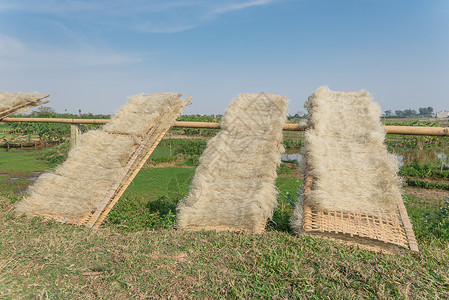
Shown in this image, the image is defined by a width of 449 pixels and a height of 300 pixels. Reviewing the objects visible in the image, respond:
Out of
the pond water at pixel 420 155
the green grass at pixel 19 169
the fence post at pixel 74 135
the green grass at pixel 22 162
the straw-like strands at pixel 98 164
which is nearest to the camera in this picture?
the straw-like strands at pixel 98 164

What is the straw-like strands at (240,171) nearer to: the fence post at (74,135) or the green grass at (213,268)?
the green grass at (213,268)

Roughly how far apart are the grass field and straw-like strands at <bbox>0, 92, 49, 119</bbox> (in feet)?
11.9

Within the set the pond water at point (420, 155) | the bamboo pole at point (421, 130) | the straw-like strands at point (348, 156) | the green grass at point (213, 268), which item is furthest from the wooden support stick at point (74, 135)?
the pond water at point (420, 155)

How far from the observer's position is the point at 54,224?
425 centimetres

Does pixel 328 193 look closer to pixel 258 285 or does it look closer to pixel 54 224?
pixel 258 285

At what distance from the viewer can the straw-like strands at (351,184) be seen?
3277mm

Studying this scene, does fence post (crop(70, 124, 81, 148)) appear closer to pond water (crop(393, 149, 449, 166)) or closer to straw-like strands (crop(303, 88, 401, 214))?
straw-like strands (crop(303, 88, 401, 214))

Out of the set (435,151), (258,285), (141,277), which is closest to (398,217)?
(258,285)

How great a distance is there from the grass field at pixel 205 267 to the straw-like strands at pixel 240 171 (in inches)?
9.9

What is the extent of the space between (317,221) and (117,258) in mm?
2082

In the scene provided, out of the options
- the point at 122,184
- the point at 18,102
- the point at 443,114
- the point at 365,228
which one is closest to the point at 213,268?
the point at 365,228

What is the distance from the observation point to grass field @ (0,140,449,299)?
2381 mm

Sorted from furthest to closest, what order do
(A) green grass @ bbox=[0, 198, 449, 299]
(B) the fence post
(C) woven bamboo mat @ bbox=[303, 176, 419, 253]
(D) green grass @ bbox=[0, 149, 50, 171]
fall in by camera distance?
(D) green grass @ bbox=[0, 149, 50, 171] → (B) the fence post → (C) woven bamboo mat @ bbox=[303, 176, 419, 253] → (A) green grass @ bbox=[0, 198, 449, 299]

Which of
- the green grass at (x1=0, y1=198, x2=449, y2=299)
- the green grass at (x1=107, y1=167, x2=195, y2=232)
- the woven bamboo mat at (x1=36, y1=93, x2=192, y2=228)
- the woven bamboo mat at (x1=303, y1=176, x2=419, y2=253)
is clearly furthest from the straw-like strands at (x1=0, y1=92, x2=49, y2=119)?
the woven bamboo mat at (x1=303, y1=176, x2=419, y2=253)
